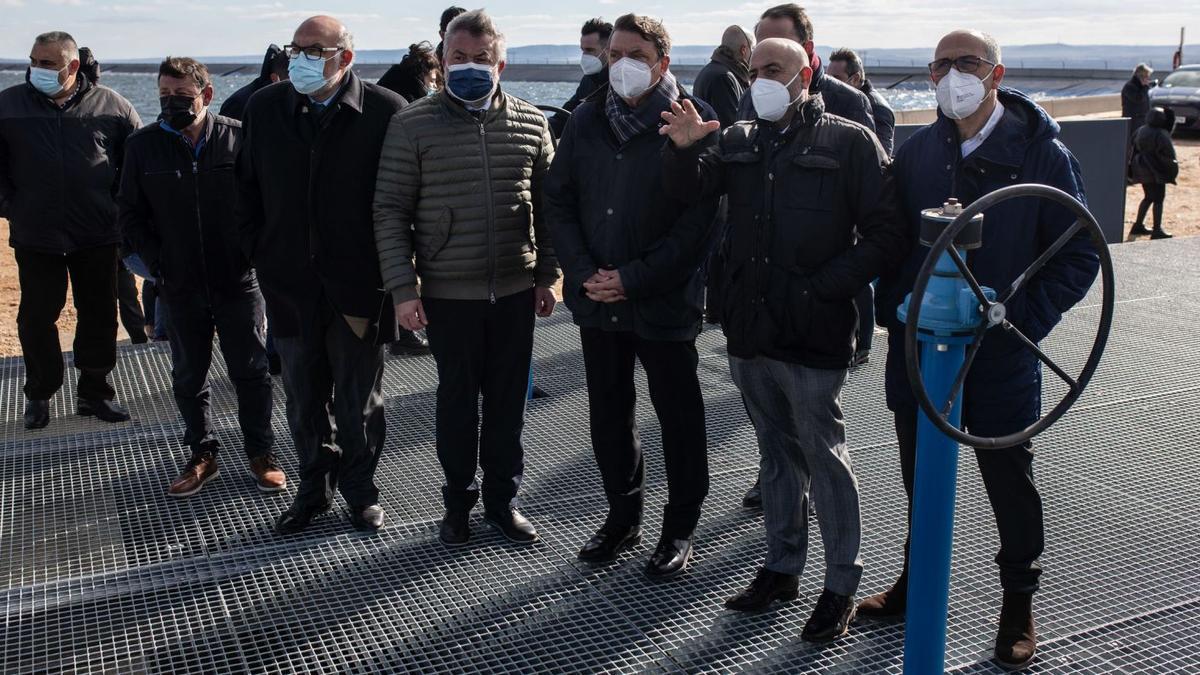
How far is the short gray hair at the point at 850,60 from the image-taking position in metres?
6.26

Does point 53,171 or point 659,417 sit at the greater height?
point 53,171

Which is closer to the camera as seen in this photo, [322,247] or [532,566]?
[532,566]

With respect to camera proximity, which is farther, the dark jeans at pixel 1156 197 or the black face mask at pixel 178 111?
the dark jeans at pixel 1156 197

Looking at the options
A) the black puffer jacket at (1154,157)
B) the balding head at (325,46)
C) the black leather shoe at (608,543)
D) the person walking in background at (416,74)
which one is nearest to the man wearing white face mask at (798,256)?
the black leather shoe at (608,543)

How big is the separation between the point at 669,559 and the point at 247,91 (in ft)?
13.0

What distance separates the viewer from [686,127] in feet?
11.2

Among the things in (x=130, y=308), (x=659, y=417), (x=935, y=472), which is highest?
(x=935, y=472)

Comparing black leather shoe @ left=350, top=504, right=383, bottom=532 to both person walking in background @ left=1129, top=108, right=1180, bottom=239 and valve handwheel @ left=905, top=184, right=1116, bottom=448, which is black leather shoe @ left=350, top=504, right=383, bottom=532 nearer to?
valve handwheel @ left=905, top=184, right=1116, bottom=448

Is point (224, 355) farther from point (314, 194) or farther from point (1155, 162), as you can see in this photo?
point (1155, 162)

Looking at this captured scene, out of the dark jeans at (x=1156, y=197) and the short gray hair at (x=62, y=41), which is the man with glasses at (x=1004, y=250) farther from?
the dark jeans at (x=1156, y=197)

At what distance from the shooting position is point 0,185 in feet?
18.5

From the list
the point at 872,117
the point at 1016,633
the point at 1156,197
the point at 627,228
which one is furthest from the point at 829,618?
the point at 1156,197

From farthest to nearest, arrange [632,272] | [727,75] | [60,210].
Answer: [727,75] < [60,210] < [632,272]

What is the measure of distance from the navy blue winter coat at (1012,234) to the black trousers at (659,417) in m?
0.89
